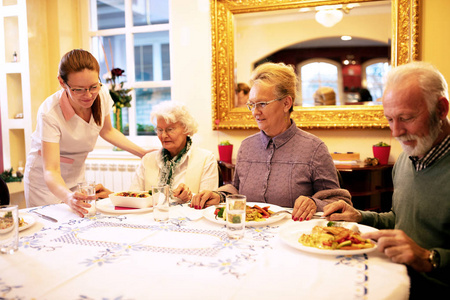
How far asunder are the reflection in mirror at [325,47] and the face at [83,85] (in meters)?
1.80

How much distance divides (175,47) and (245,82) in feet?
2.64

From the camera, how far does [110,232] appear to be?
4.73 feet

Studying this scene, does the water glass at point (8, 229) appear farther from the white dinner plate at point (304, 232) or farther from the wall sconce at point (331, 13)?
the wall sconce at point (331, 13)

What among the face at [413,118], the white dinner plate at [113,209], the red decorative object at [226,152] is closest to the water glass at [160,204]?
the white dinner plate at [113,209]

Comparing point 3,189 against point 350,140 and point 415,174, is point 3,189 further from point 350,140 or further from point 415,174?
point 350,140

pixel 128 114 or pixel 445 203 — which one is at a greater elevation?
pixel 128 114

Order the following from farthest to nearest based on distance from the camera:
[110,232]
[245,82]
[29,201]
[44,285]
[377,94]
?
[245,82] → [377,94] → [29,201] → [110,232] → [44,285]

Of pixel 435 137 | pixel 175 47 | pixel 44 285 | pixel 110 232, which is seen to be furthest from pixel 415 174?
pixel 175 47

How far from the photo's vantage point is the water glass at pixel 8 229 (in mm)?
1194

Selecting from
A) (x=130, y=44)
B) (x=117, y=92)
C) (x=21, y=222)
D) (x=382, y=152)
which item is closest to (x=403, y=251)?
(x=21, y=222)

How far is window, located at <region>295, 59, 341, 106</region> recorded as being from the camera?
3424mm

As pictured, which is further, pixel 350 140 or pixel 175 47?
pixel 175 47

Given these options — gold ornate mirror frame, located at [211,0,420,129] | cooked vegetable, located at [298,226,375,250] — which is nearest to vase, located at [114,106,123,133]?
gold ornate mirror frame, located at [211,0,420,129]

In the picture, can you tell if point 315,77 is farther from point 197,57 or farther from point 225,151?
point 197,57
